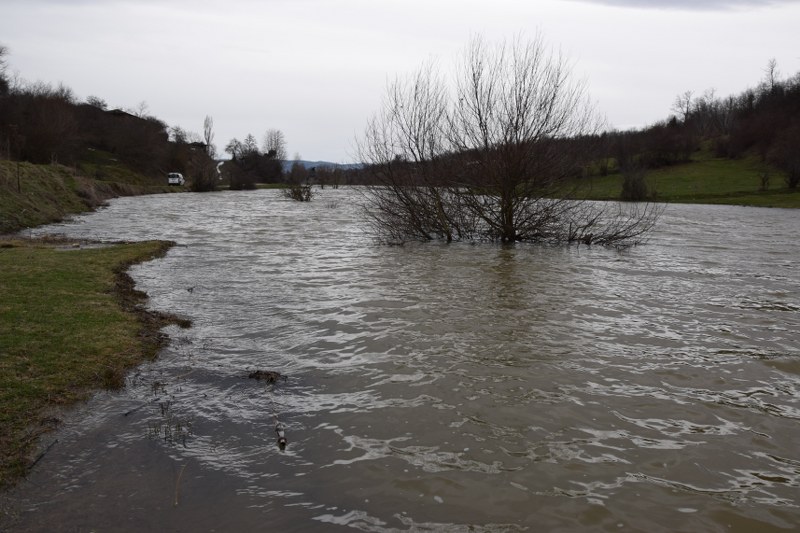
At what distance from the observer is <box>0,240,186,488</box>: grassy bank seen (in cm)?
514

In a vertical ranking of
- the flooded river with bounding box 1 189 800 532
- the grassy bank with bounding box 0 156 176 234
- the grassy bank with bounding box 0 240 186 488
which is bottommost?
the flooded river with bounding box 1 189 800 532

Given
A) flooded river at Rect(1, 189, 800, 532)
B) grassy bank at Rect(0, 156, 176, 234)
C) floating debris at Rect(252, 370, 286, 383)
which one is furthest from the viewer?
grassy bank at Rect(0, 156, 176, 234)

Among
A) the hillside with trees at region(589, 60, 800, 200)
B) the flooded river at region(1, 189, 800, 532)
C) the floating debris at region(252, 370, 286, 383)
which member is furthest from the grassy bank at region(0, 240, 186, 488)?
the hillside with trees at region(589, 60, 800, 200)

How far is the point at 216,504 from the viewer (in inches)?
162

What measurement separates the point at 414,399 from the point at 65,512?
3.33 meters

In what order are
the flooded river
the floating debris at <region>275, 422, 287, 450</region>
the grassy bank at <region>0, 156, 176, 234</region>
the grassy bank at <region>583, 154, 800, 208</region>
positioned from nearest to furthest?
the flooded river → the floating debris at <region>275, 422, 287, 450</region> → the grassy bank at <region>0, 156, 176, 234</region> → the grassy bank at <region>583, 154, 800, 208</region>

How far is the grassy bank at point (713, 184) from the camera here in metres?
49.0

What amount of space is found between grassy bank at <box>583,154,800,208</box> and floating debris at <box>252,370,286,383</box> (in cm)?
4097

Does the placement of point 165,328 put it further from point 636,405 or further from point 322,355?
point 636,405

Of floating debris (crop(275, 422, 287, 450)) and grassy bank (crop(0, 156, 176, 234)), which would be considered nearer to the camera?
floating debris (crop(275, 422, 287, 450))

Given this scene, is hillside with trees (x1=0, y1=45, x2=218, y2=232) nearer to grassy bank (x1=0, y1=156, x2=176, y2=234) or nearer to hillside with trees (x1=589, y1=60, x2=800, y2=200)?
grassy bank (x1=0, y1=156, x2=176, y2=234)

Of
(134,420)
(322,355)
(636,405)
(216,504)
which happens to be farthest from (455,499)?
(322,355)

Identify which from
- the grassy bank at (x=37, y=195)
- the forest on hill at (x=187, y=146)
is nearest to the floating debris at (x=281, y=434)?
the grassy bank at (x=37, y=195)

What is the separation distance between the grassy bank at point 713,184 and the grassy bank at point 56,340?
39.5 meters
